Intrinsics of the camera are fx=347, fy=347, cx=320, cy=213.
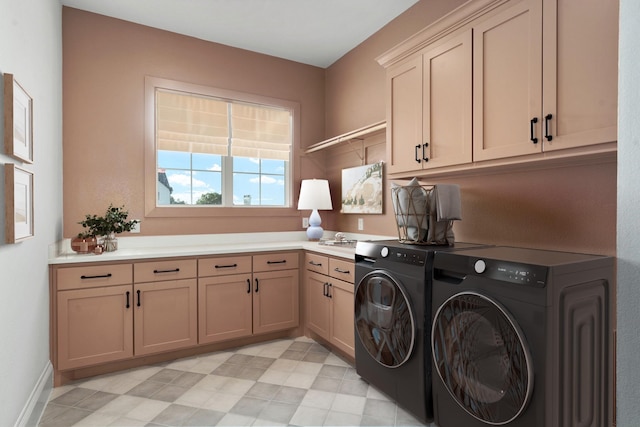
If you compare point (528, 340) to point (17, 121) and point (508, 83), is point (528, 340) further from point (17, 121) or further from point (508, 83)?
point (17, 121)

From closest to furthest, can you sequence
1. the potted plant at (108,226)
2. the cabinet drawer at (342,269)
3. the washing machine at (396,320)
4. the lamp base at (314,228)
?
the washing machine at (396,320)
the cabinet drawer at (342,269)
the potted plant at (108,226)
the lamp base at (314,228)

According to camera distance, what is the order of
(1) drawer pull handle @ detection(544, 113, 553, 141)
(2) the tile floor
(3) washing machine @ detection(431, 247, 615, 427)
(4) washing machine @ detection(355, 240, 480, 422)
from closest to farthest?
1. (3) washing machine @ detection(431, 247, 615, 427)
2. (1) drawer pull handle @ detection(544, 113, 553, 141)
3. (4) washing machine @ detection(355, 240, 480, 422)
4. (2) the tile floor

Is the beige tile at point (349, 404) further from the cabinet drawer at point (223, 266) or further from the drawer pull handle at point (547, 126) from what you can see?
the drawer pull handle at point (547, 126)

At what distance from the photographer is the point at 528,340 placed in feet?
4.33

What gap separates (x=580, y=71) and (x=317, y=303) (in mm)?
2321

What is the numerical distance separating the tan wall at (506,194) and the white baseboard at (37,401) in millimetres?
2566

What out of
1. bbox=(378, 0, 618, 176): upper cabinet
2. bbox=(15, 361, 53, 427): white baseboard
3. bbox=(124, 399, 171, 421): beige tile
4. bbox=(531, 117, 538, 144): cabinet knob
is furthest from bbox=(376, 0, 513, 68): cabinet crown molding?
bbox=(15, 361, 53, 427): white baseboard

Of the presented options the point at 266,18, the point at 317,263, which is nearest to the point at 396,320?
the point at 317,263

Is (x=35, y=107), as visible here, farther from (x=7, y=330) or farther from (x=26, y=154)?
(x=7, y=330)

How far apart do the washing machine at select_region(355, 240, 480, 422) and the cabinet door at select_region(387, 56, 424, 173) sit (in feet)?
1.99

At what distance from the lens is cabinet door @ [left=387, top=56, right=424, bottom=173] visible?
2.26 meters

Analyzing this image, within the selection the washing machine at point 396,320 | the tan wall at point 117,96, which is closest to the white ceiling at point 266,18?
the tan wall at point 117,96

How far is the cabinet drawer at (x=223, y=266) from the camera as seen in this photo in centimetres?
277

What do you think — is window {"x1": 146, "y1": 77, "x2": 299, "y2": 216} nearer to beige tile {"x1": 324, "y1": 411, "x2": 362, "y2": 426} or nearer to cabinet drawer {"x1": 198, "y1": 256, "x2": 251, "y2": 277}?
cabinet drawer {"x1": 198, "y1": 256, "x2": 251, "y2": 277}
